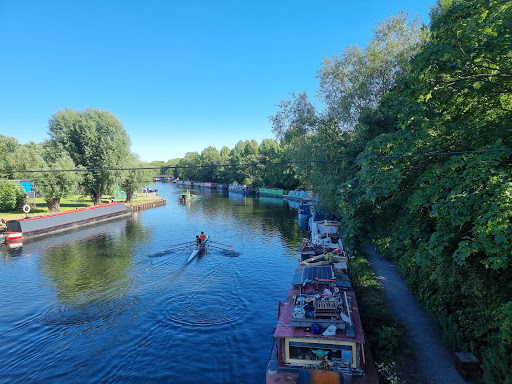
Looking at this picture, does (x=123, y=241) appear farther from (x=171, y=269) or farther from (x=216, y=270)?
(x=216, y=270)

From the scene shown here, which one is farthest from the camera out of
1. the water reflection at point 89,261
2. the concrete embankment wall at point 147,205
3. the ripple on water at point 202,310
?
the concrete embankment wall at point 147,205

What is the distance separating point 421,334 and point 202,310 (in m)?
13.3

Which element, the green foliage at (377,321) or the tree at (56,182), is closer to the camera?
the green foliage at (377,321)

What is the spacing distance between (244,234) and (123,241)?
55.4 feet

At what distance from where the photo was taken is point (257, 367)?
14812 mm

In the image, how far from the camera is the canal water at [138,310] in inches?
581

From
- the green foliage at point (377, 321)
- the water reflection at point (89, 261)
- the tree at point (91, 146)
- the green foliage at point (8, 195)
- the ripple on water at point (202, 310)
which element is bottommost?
the ripple on water at point (202, 310)

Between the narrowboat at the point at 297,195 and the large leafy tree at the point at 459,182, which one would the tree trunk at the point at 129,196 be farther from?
the large leafy tree at the point at 459,182

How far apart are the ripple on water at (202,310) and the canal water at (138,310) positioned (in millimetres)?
70

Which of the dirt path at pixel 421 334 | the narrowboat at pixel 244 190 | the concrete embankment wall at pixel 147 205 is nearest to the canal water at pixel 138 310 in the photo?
the dirt path at pixel 421 334

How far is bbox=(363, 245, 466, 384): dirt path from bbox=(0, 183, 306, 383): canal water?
725 cm

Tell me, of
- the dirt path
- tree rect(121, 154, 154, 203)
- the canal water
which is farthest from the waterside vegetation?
tree rect(121, 154, 154, 203)

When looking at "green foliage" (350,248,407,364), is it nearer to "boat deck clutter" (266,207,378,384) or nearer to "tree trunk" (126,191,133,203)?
"boat deck clutter" (266,207,378,384)

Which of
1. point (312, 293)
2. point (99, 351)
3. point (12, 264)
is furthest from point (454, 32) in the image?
point (12, 264)
